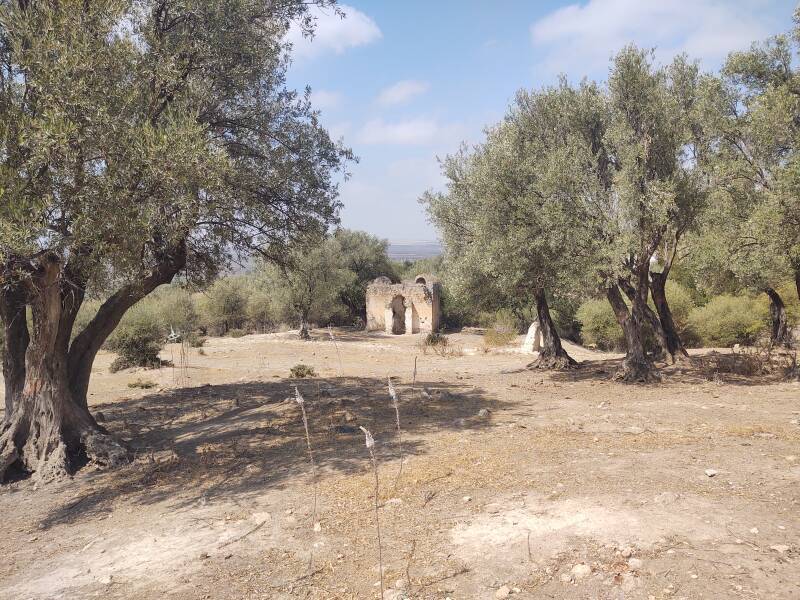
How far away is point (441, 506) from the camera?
213 inches

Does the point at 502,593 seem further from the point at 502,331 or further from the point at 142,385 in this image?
the point at 502,331

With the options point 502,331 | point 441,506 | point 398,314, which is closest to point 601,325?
point 502,331

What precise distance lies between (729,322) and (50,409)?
866 inches

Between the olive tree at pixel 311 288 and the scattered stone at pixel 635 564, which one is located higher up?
the olive tree at pixel 311 288

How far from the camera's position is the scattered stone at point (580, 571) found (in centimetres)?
385

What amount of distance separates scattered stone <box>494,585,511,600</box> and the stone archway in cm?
3185

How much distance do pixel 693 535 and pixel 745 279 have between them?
1324 centimetres

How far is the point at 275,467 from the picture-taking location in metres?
7.18

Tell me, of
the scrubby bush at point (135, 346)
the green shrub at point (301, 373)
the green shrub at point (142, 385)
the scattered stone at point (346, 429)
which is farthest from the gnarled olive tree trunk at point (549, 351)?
the scrubby bush at point (135, 346)

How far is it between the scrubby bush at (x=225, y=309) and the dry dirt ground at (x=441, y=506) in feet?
94.2

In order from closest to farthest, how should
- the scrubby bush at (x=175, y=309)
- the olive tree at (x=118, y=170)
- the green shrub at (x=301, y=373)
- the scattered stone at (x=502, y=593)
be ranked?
the scattered stone at (x=502, y=593), the olive tree at (x=118, y=170), the green shrub at (x=301, y=373), the scrubby bush at (x=175, y=309)

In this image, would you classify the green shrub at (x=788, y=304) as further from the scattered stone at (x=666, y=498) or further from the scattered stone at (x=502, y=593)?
the scattered stone at (x=502, y=593)

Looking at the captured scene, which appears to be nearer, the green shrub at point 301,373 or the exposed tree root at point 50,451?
the exposed tree root at point 50,451

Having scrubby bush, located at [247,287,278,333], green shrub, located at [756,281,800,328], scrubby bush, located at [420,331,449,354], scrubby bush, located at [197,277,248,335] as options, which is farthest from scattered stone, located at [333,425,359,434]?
scrubby bush, located at [197,277,248,335]
